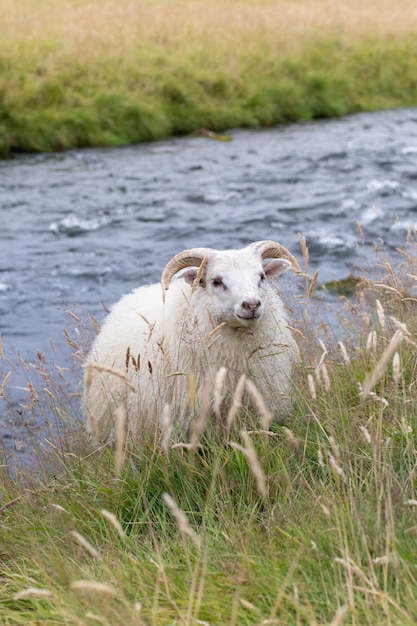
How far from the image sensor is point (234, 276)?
535 centimetres

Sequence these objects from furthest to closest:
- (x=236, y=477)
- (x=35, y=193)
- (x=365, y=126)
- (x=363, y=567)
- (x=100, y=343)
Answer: (x=365, y=126), (x=35, y=193), (x=100, y=343), (x=236, y=477), (x=363, y=567)

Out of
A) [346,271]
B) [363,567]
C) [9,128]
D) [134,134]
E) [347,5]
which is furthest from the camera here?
[347,5]

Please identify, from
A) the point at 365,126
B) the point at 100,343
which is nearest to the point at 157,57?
the point at 365,126

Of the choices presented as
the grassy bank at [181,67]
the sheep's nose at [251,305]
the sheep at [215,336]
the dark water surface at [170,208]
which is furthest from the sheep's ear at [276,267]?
the grassy bank at [181,67]

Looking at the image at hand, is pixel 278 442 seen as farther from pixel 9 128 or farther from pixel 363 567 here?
pixel 9 128

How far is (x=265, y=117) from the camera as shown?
2009 cm

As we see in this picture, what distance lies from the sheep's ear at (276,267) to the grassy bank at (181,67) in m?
11.4

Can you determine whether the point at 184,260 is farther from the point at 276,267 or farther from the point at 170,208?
the point at 170,208

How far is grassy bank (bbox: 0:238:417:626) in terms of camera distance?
287cm

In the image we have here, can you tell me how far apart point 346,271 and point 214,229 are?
91.1 inches

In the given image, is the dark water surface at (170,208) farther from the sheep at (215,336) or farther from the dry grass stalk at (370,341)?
the dry grass stalk at (370,341)

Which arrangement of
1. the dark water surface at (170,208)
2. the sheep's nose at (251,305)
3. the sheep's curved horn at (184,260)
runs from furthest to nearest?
the dark water surface at (170,208) < the sheep's curved horn at (184,260) < the sheep's nose at (251,305)

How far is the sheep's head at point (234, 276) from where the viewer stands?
5164 mm

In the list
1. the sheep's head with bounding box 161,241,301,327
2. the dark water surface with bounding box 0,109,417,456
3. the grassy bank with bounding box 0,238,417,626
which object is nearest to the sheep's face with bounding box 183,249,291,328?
the sheep's head with bounding box 161,241,301,327
